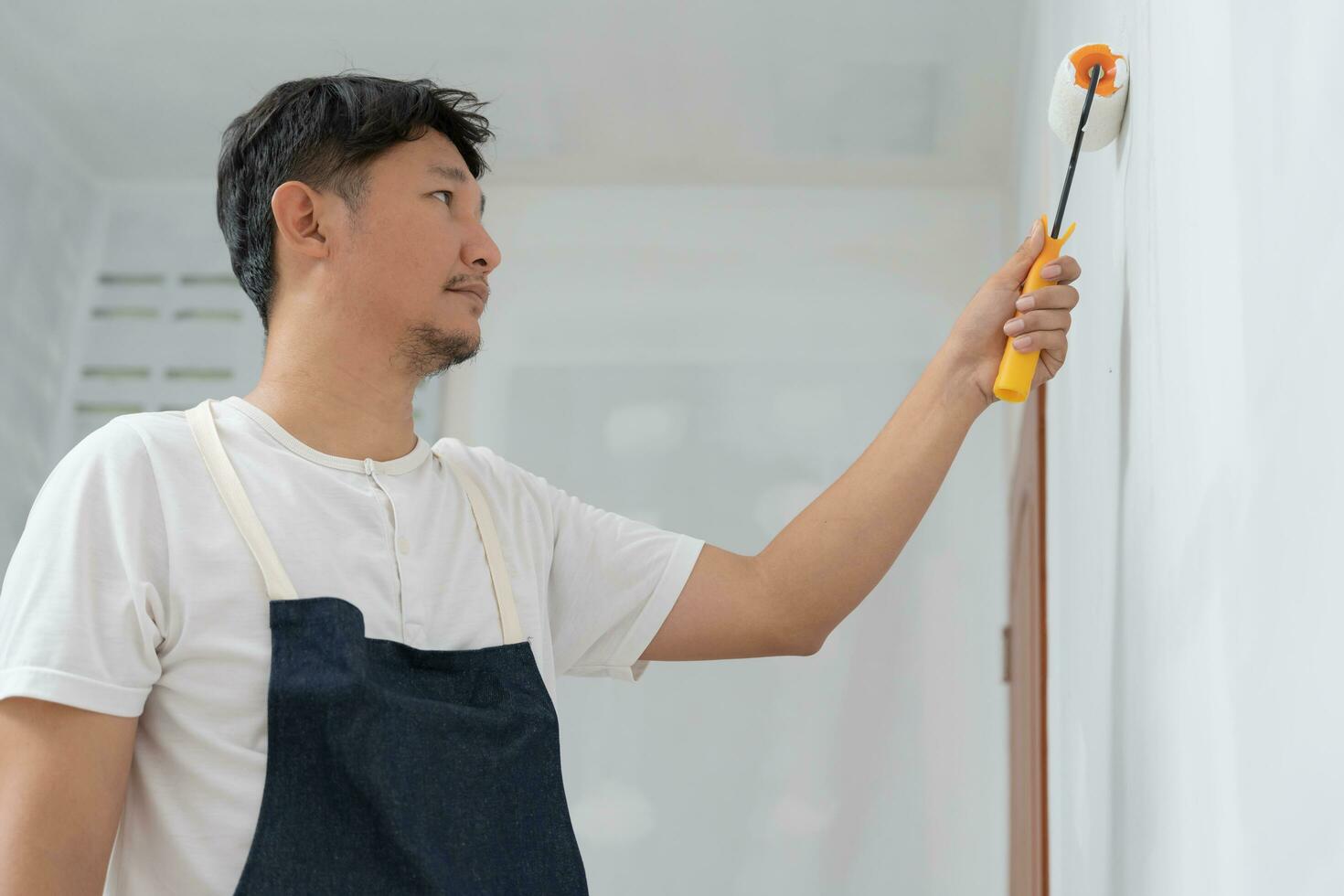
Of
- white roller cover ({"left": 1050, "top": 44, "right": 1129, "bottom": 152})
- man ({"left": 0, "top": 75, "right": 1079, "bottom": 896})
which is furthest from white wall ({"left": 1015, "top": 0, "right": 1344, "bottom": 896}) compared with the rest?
man ({"left": 0, "top": 75, "right": 1079, "bottom": 896})

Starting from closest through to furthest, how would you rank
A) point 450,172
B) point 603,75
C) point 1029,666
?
1. point 450,172
2. point 1029,666
3. point 603,75

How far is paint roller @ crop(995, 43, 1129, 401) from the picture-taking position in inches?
40.0

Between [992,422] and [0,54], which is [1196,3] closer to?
[992,422]

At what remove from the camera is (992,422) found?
3236 millimetres

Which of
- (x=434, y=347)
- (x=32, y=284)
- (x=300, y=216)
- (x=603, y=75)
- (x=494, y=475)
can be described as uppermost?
(x=603, y=75)

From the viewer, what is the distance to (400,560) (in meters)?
1.13

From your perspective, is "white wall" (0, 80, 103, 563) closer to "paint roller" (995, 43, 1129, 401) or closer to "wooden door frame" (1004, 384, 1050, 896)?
"wooden door frame" (1004, 384, 1050, 896)

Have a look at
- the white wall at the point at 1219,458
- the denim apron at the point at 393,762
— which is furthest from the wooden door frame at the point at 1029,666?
the denim apron at the point at 393,762

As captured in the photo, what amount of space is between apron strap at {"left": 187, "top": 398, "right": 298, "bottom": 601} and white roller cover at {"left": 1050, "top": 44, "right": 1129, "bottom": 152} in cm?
70

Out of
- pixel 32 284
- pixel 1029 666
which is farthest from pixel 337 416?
pixel 32 284

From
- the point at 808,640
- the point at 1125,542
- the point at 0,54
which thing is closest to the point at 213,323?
the point at 0,54

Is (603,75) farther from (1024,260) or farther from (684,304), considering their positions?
(1024,260)

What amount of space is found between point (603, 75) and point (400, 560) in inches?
82.0

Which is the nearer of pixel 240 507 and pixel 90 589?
pixel 90 589
